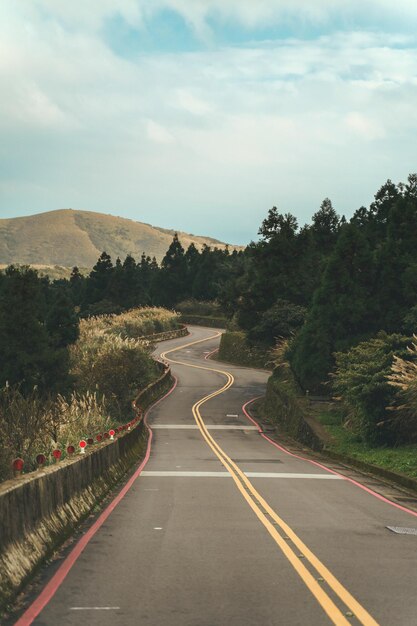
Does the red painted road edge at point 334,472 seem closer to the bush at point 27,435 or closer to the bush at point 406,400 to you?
the bush at point 406,400

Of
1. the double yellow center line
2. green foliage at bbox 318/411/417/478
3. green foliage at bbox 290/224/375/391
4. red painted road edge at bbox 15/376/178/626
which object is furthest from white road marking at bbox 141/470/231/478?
green foliage at bbox 290/224/375/391

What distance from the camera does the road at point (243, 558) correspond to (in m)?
7.33

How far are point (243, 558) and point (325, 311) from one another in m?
35.8

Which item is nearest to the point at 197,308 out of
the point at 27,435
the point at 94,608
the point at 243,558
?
the point at 27,435

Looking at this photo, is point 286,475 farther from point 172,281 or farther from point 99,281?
point 172,281

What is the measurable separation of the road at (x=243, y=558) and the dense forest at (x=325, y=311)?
7.94m

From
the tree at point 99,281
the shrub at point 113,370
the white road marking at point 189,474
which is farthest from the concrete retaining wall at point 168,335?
the white road marking at point 189,474

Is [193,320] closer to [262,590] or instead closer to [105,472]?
[105,472]

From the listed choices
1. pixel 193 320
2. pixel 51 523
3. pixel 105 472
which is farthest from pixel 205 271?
pixel 51 523

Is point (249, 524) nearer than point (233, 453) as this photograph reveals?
Yes

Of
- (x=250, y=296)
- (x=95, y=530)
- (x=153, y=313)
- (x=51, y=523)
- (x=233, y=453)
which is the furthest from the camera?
(x=153, y=313)

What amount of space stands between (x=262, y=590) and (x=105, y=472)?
11.4 metres

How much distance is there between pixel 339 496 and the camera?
58.9ft

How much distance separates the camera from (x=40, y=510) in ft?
33.6
